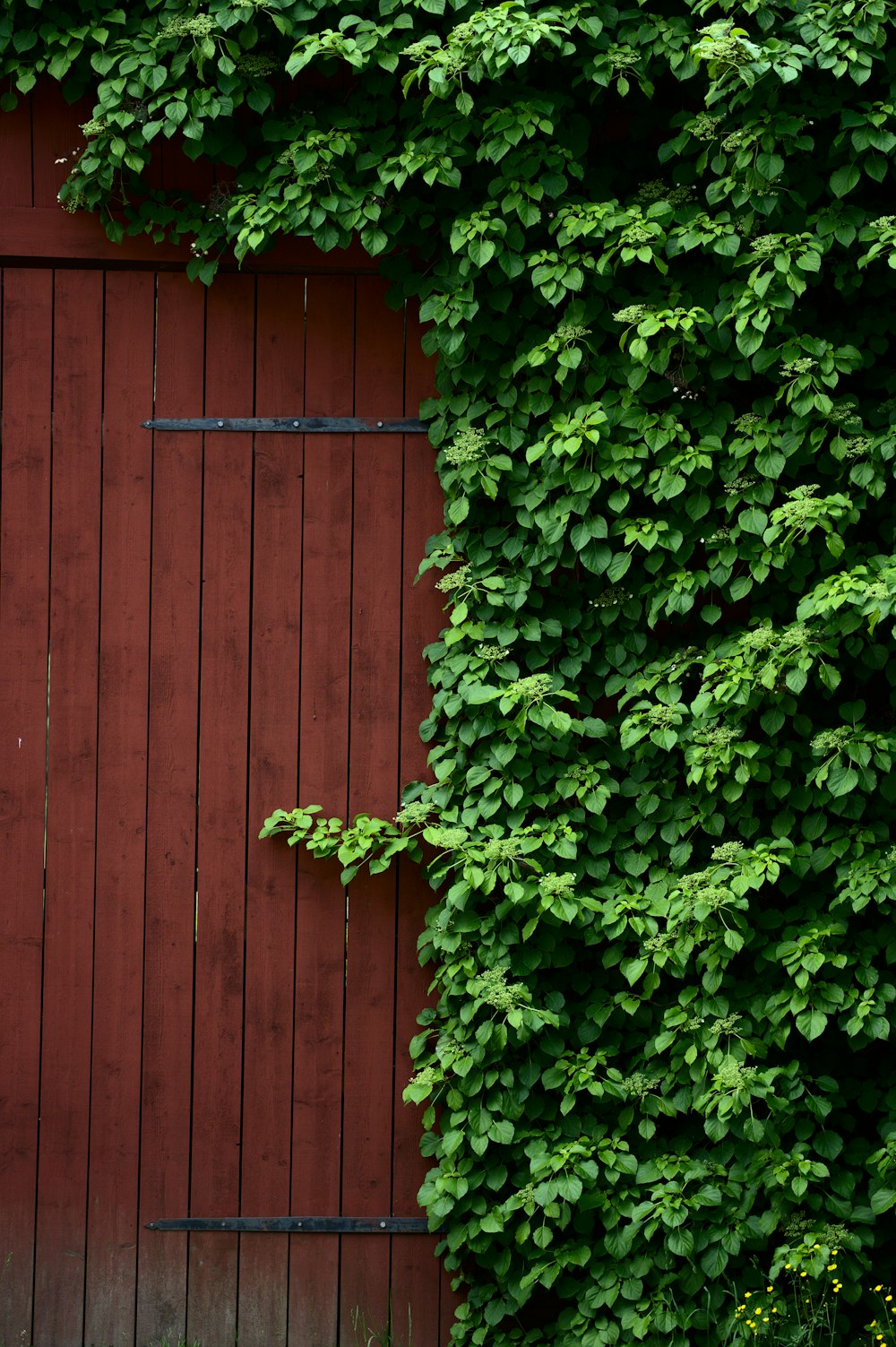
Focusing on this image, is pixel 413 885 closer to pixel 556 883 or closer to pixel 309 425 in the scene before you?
pixel 556 883

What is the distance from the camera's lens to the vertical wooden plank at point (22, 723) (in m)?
3.20

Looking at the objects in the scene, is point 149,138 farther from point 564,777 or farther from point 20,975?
point 20,975

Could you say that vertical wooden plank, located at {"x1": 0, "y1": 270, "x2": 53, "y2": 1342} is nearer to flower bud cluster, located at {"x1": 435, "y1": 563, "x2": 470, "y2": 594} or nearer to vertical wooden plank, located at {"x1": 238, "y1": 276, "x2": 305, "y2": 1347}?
vertical wooden plank, located at {"x1": 238, "y1": 276, "x2": 305, "y2": 1347}

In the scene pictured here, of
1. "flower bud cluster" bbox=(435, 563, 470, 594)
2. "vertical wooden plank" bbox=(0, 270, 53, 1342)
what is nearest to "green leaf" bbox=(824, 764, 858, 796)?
"flower bud cluster" bbox=(435, 563, 470, 594)

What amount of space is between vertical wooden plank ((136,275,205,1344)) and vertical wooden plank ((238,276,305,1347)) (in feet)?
0.52

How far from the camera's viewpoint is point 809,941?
286 cm

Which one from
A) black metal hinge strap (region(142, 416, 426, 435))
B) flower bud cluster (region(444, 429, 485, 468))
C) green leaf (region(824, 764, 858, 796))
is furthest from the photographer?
black metal hinge strap (region(142, 416, 426, 435))

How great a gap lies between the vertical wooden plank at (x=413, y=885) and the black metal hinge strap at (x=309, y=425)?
0.04m

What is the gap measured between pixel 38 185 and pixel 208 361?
652mm

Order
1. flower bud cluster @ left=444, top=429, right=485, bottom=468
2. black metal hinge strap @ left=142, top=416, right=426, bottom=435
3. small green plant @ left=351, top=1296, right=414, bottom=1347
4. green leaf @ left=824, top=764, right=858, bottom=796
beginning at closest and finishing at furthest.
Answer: green leaf @ left=824, top=764, right=858, bottom=796 → flower bud cluster @ left=444, top=429, right=485, bottom=468 → small green plant @ left=351, top=1296, right=414, bottom=1347 → black metal hinge strap @ left=142, top=416, right=426, bottom=435

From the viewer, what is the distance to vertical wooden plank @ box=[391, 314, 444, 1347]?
3.18m

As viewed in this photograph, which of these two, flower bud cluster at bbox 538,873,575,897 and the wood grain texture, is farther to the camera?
the wood grain texture

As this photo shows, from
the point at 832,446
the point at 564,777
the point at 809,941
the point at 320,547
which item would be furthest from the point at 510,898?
the point at 832,446

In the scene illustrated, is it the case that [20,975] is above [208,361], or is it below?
below
